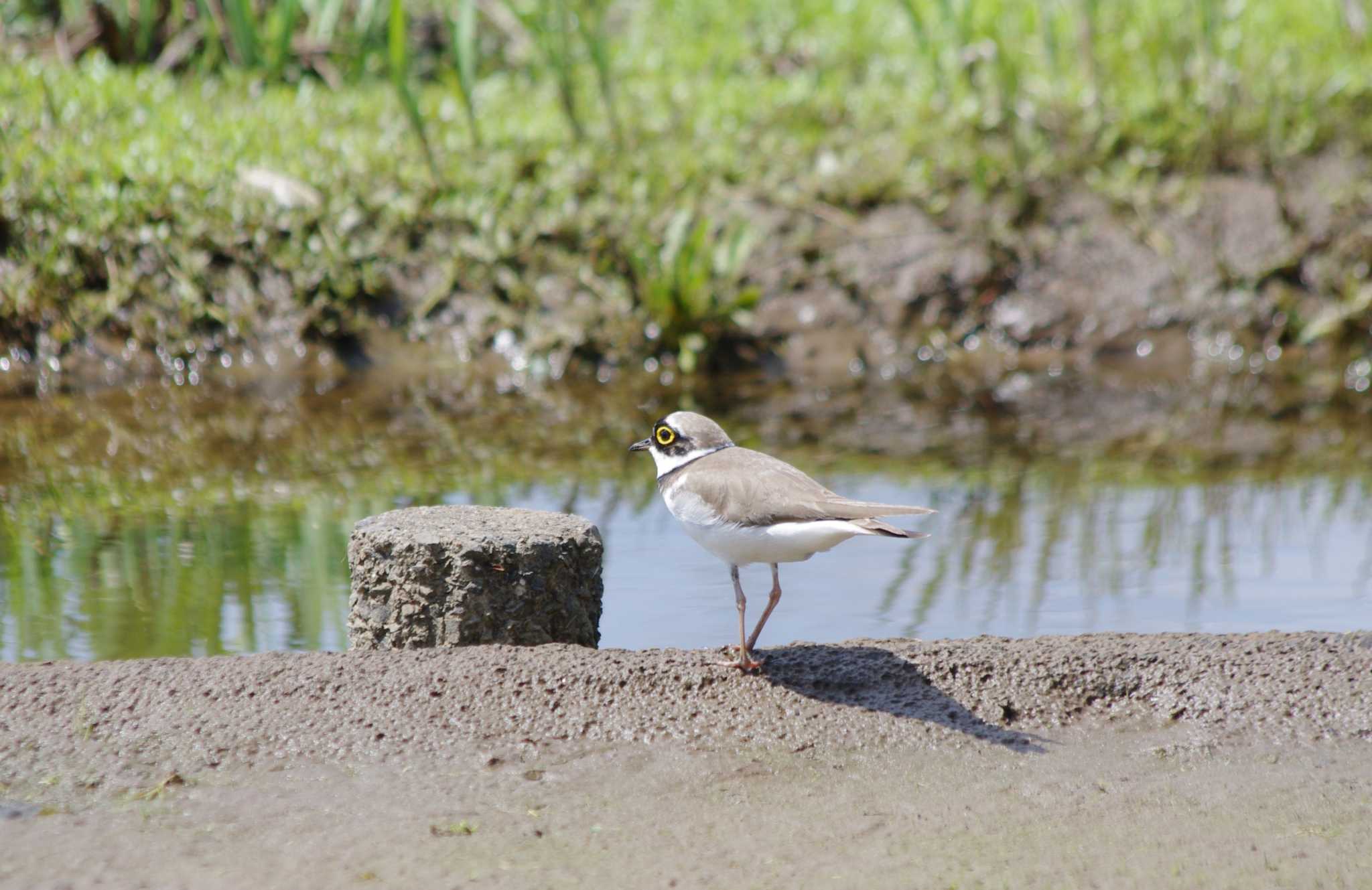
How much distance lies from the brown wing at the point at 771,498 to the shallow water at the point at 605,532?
3.10 ft

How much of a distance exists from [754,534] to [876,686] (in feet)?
1.65

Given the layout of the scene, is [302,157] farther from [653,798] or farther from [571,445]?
[653,798]

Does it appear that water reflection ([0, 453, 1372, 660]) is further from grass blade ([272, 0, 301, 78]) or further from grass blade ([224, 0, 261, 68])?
grass blade ([272, 0, 301, 78])

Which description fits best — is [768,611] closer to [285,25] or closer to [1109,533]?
[1109,533]

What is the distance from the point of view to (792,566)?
18.8 feet

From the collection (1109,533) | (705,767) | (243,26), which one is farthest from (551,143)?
(705,767)

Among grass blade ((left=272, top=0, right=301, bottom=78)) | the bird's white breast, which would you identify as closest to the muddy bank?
the bird's white breast

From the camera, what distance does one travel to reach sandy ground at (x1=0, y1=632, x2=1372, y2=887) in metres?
3.05

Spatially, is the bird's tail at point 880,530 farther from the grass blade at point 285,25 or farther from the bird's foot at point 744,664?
the grass blade at point 285,25

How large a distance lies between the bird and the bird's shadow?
11cm

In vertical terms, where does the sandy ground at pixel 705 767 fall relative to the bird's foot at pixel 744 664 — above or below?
below

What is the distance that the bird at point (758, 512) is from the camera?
374 cm

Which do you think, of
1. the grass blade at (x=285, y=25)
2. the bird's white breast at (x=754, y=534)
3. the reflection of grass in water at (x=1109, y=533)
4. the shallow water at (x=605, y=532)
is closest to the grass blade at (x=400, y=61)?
the grass blade at (x=285, y=25)

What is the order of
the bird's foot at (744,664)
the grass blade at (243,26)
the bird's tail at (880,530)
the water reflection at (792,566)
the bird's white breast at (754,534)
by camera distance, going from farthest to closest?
1. the grass blade at (243,26)
2. the water reflection at (792,566)
3. the bird's foot at (744,664)
4. the bird's white breast at (754,534)
5. the bird's tail at (880,530)
